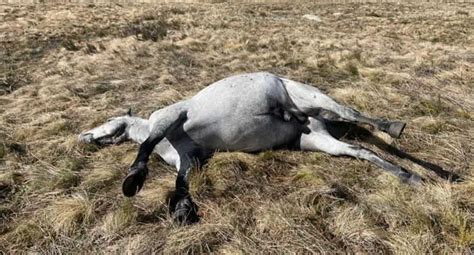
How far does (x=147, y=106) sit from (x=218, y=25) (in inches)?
387

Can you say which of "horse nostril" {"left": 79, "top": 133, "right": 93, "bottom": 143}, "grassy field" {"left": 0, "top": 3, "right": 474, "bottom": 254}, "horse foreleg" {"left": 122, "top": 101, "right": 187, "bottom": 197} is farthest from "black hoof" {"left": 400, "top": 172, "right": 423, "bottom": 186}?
"horse nostril" {"left": 79, "top": 133, "right": 93, "bottom": 143}

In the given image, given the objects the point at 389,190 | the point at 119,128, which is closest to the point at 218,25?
the point at 119,128

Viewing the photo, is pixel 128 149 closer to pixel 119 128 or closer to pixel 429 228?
pixel 119 128

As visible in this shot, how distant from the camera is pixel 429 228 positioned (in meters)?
2.89

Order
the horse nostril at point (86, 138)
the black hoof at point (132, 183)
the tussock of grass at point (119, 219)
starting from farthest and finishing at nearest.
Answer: the horse nostril at point (86, 138) → the black hoof at point (132, 183) → the tussock of grass at point (119, 219)

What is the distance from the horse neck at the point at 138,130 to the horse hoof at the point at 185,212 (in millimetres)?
1467

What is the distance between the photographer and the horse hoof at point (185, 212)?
3143 mm

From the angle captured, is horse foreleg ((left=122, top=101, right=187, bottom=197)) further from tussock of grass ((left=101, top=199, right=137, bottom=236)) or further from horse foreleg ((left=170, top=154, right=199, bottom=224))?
horse foreleg ((left=170, top=154, right=199, bottom=224))

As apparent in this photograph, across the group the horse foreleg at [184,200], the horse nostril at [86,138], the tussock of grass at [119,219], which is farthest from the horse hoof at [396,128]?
the horse nostril at [86,138]

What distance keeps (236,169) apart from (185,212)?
86 centimetres

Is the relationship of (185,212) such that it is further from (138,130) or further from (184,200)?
(138,130)

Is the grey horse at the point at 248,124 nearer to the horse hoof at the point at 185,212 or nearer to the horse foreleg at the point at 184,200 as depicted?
the horse foreleg at the point at 184,200

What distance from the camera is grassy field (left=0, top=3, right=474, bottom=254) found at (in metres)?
2.95

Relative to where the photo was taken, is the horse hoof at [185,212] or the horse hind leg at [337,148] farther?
the horse hind leg at [337,148]
